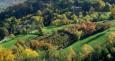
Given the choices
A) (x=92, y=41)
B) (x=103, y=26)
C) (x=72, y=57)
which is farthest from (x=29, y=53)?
(x=103, y=26)

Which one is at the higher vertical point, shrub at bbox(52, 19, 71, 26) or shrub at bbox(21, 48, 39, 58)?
shrub at bbox(21, 48, 39, 58)

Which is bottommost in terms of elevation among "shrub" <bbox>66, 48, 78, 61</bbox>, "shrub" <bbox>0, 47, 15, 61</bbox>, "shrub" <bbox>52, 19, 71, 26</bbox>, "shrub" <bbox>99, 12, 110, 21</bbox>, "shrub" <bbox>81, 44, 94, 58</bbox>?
"shrub" <bbox>52, 19, 71, 26</bbox>

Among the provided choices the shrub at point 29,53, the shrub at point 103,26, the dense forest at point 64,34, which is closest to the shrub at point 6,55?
the dense forest at point 64,34

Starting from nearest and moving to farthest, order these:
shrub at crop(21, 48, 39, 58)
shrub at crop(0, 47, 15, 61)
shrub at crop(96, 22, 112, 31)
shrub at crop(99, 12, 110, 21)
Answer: shrub at crop(0, 47, 15, 61) < shrub at crop(21, 48, 39, 58) < shrub at crop(96, 22, 112, 31) < shrub at crop(99, 12, 110, 21)

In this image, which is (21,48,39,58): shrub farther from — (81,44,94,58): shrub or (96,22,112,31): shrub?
(96,22,112,31): shrub

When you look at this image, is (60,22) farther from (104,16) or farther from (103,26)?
(103,26)

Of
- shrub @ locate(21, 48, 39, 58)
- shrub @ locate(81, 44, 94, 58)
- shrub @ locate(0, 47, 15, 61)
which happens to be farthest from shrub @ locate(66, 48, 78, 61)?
shrub @ locate(0, 47, 15, 61)

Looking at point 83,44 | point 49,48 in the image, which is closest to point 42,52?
point 49,48

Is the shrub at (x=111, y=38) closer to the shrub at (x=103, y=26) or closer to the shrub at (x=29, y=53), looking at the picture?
the shrub at (x=103, y=26)
